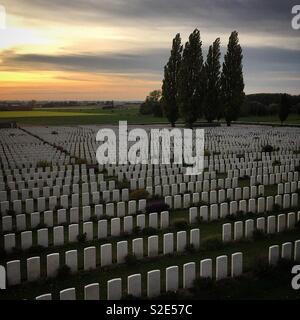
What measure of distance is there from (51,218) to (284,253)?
587 centimetres

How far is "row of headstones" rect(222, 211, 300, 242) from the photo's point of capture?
9625mm

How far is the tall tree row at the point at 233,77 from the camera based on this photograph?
51.2 meters

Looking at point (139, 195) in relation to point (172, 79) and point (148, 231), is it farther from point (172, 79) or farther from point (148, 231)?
point (172, 79)

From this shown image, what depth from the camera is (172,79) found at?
50688mm

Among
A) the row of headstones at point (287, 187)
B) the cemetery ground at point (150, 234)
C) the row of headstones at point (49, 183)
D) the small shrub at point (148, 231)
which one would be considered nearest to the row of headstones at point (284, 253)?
the cemetery ground at point (150, 234)

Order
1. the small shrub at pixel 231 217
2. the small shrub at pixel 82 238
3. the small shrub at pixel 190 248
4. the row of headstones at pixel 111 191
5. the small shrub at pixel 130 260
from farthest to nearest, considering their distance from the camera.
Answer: the row of headstones at pixel 111 191, the small shrub at pixel 231 217, the small shrub at pixel 82 238, the small shrub at pixel 190 248, the small shrub at pixel 130 260

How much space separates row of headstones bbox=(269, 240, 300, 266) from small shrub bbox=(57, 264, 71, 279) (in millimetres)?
3970

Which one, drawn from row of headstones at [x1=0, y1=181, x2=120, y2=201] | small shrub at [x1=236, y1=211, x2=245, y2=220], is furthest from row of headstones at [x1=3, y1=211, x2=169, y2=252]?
row of headstones at [x1=0, y1=181, x2=120, y2=201]

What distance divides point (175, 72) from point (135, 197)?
39117 mm

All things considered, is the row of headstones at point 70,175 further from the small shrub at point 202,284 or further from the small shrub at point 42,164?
the small shrub at point 202,284

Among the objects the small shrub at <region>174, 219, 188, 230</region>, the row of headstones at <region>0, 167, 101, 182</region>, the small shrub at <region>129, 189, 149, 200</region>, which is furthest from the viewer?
the row of headstones at <region>0, 167, 101, 182</region>

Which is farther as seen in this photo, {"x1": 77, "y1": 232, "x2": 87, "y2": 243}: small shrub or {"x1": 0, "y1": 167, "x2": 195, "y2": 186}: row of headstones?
{"x1": 0, "y1": 167, "x2": 195, "y2": 186}: row of headstones

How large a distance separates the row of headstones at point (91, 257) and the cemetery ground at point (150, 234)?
0.02 metres

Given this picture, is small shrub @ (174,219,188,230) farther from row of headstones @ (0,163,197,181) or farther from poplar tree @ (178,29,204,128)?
poplar tree @ (178,29,204,128)
